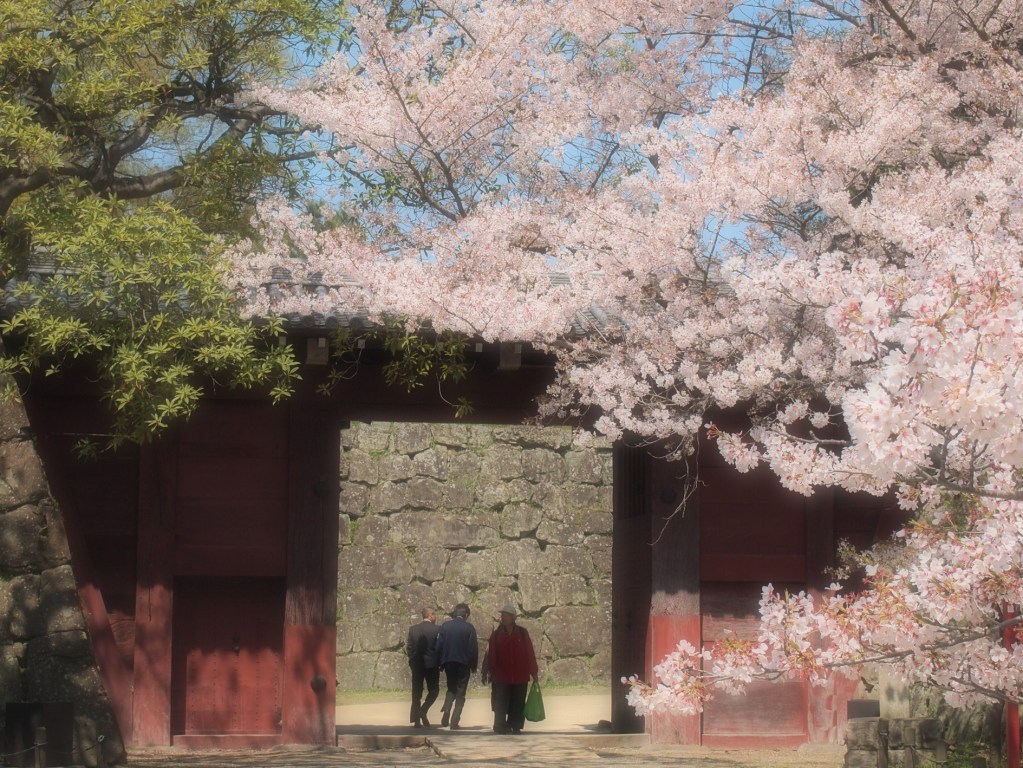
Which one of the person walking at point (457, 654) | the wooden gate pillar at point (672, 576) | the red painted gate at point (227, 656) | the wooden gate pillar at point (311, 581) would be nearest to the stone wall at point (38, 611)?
the red painted gate at point (227, 656)

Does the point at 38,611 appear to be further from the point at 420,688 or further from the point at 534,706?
the point at 420,688

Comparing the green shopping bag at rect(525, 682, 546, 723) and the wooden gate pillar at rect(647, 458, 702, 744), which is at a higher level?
the wooden gate pillar at rect(647, 458, 702, 744)

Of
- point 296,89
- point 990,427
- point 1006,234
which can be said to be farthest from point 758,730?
point 990,427

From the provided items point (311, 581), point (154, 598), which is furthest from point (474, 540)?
point (154, 598)

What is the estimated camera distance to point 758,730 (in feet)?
41.1

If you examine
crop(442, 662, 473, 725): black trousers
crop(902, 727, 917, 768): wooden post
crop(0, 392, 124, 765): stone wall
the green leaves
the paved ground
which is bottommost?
the paved ground

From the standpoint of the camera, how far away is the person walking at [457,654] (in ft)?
50.6

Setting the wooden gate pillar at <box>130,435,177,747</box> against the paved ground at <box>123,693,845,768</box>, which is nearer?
the paved ground at <box>123,693,845,768</box>

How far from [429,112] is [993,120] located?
176 inches

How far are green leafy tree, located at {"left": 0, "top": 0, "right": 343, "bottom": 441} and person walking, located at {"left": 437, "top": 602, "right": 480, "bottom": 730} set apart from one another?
4.92 metres

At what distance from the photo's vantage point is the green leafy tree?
9805mm

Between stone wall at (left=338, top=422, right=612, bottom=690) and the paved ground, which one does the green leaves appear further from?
stone wall at (left=338, top=422, right=612, bottom=690)

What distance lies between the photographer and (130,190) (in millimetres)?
11633

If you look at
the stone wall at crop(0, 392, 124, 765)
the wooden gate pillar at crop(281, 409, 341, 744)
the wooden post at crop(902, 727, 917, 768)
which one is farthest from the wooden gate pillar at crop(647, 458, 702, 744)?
the stone wall at crop(0, 392, 124, 765)
